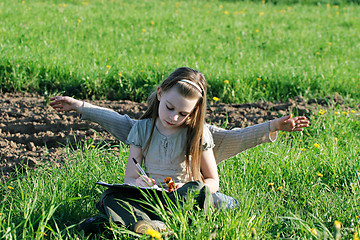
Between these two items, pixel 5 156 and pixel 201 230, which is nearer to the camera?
pixel 201 230

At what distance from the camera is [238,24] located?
8.95 m

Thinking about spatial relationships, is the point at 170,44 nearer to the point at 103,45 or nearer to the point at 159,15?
the point at 103,45

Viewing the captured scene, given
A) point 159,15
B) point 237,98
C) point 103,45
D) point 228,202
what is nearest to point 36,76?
point 103,45

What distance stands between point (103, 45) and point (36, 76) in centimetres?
179

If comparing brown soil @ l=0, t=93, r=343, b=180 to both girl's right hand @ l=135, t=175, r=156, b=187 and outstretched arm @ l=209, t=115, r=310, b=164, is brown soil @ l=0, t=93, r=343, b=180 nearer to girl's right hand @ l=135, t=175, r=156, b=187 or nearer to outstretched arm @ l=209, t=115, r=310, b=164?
girl's right hand @ l=135, t=175, r=156, b=187

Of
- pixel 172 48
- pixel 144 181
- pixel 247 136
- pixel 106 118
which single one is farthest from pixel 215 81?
pixel 144 181

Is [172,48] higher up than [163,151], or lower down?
lower down

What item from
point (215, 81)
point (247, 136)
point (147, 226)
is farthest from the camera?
point (215, 81)

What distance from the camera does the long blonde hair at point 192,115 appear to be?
2.47 meters

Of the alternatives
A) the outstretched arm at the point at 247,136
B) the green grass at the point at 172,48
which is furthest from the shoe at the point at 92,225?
the green grass at the point at 172,48

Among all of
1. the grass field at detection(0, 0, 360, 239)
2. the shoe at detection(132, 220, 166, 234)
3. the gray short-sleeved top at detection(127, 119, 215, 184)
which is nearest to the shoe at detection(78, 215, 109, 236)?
the grass field at detection(0, 0, 360, 239)

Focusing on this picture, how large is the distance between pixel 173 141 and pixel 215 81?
2.81 m

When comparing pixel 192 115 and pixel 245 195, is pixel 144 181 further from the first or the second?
pixel 245 195

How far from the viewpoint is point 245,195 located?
268 centimetres
